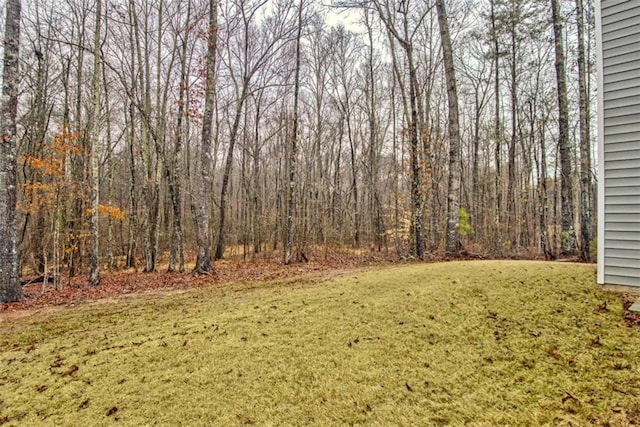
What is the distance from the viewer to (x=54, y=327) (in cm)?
460

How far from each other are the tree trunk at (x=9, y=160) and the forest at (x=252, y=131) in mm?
29

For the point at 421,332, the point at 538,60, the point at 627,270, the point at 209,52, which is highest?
the point at 538,60

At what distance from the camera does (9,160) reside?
6859 mm

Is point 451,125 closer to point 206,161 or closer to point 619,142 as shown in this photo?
point 619,142

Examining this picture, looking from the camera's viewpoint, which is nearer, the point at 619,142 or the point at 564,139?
the point at 619,142

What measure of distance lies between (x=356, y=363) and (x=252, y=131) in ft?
72.0

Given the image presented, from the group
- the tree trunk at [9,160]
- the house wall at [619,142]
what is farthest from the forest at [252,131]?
the house wall at [619,142]

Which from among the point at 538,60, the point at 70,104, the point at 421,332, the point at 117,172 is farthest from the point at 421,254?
the point at 117,172

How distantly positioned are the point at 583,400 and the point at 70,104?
19.3m

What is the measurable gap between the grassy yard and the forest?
216 inches

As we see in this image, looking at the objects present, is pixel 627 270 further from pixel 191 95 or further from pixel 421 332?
pixel 191 95

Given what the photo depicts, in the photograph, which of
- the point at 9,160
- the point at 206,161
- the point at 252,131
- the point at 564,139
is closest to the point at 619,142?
the point at 564,139

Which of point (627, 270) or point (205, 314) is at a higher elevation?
point (627, 270)

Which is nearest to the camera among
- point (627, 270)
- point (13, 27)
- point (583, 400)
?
point (583, 400)
